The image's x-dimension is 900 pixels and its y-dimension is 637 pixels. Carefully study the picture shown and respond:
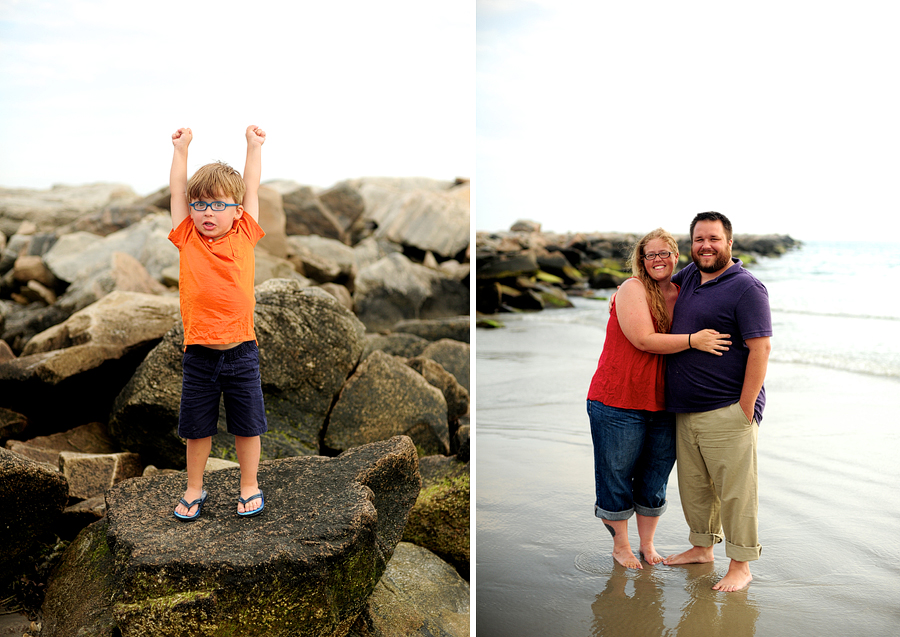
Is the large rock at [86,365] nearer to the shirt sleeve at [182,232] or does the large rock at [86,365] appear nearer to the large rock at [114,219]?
the shirt sleeve at [182,232]

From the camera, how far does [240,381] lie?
2.03 m

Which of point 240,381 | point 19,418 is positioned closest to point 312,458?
point 240,381

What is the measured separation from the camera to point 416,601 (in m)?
2.53

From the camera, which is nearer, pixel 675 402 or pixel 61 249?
pixel 675 402

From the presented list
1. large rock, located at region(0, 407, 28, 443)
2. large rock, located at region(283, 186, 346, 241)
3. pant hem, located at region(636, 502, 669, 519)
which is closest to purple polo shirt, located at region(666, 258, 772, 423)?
pant hem, located at region(636, 502, 669, 519)

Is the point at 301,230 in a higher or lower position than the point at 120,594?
higher

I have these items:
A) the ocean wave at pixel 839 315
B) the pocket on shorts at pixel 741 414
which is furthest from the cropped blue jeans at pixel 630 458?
the ocean wave at pixel 839 315

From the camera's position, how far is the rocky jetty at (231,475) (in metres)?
1.85

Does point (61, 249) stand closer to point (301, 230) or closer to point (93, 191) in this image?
point (301, 230)

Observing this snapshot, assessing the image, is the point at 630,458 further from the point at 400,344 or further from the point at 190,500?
the point at 400,344

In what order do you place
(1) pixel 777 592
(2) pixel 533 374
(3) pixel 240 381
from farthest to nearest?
(2) pixel 533 374, (1) pixel 777 592, (3) pixel 240 381

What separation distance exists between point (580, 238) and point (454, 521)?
14189 mm

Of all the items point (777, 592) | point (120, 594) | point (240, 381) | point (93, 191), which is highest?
point (93, 191)

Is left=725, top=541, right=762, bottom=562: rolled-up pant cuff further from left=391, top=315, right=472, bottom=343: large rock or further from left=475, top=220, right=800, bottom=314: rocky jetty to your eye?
left=475, top=220, right=800, bottom=314: rocky jetty
